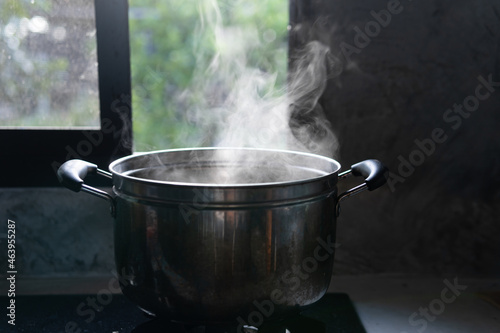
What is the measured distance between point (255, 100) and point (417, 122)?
480 mm

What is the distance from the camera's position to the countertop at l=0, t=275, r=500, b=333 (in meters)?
1.12

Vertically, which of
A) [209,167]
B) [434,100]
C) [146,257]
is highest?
[434,100]

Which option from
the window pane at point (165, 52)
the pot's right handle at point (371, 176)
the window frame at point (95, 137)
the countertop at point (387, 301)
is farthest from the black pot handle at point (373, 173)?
the window pane at point (165, 52)

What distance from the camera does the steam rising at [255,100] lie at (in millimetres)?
1284

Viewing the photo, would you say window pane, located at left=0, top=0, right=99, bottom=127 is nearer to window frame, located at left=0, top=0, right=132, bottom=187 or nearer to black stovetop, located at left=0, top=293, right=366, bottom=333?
window frame, located at left=0, top=0, right=132, bottom=187

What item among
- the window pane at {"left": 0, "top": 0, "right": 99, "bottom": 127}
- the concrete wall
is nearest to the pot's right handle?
the concrete wall

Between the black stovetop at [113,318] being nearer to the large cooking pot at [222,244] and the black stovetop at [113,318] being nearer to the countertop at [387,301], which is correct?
the countertop at [387,301]

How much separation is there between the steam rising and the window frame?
211 millimetres

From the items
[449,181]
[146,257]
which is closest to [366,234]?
[449,181]

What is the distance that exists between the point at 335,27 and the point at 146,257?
0.83 m

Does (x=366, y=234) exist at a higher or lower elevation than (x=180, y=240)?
lower

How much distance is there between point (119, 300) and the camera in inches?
48.7

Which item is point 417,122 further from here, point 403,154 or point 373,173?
point 373,173

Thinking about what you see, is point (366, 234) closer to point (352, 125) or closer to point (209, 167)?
point (352, 125)
